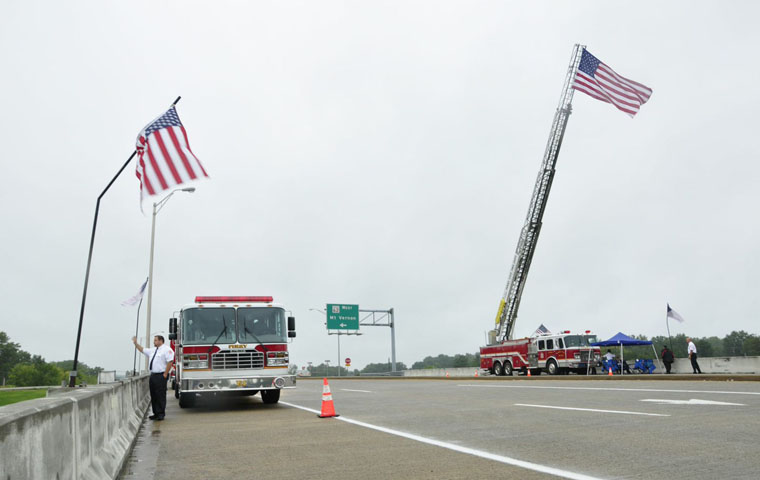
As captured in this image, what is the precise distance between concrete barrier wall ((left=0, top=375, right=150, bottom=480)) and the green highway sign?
176 ft

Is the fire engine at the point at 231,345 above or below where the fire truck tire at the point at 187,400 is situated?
above

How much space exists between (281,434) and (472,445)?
357 cm

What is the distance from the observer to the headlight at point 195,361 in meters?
14.6

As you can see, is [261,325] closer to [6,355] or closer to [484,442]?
[484,442]

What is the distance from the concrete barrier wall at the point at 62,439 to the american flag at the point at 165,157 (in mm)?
7943

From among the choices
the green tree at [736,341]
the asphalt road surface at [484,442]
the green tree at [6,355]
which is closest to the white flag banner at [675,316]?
the asphalt road surface at [484,442]

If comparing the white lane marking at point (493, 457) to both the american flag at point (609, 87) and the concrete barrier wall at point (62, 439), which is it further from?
the american flag at point (609, 87)

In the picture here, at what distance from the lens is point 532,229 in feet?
117

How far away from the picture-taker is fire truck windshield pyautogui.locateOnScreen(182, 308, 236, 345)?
590 inches

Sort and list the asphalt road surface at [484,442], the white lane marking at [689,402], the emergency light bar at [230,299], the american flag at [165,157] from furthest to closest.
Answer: the emergency light bar at [230,299] < the american flag at [165,157] < the white lane marking at [689,402] < the asphalt road surface at [484,442]

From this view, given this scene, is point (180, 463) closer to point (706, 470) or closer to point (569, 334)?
point (706, 470)

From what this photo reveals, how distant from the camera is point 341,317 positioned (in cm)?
6169

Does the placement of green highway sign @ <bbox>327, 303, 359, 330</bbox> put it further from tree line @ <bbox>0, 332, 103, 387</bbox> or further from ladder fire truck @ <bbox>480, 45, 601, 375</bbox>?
tree line @ <bbox>0, 332, 103, 387</bbox>

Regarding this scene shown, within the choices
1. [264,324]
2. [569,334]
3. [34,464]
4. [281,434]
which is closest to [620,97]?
[569,334]
